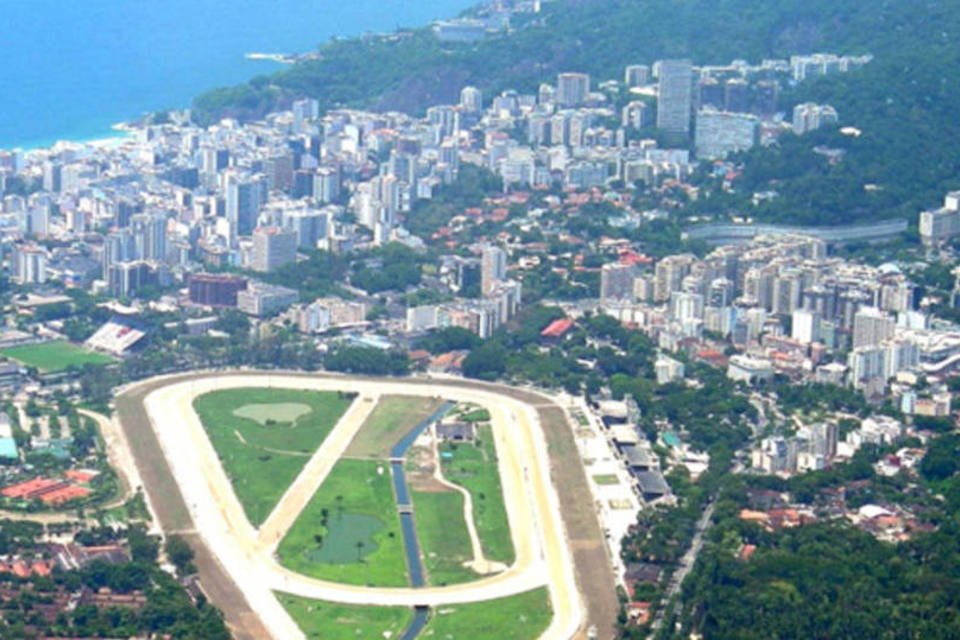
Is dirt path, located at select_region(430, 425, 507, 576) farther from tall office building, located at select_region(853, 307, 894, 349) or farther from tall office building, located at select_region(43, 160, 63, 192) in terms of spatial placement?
tall office building, located at select_region(43, 160, 63, 192)

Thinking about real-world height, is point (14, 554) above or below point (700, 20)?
below

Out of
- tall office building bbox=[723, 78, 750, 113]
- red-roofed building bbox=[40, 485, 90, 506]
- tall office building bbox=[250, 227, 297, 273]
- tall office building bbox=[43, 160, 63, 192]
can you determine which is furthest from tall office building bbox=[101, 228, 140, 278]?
tall office building bbox=[723, 78, 750, 113]

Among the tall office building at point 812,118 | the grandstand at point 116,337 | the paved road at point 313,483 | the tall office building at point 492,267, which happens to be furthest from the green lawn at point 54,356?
the tall office building at point 812,118

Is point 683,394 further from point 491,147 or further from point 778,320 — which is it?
point 491,147

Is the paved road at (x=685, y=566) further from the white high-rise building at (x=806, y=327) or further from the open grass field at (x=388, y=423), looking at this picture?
the white high-rise building at (x=806, y=327)

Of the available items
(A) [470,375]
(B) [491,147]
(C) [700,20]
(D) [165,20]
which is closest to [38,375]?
(A) [470,375]

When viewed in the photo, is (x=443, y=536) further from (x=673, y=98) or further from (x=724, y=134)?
(x=673, y=98)
